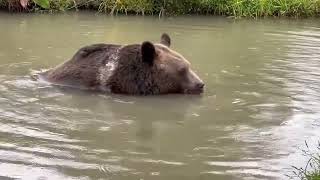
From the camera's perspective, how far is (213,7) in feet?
57.5

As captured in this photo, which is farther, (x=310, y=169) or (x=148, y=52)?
(x=148, y=52)

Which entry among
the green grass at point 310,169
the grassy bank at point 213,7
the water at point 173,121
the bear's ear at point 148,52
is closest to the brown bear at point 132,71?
the bear's ear at point 148,52

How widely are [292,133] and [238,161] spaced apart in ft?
3.61

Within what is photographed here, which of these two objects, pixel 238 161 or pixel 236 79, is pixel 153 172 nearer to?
pixel 238 161

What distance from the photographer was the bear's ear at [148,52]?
26.4 feet

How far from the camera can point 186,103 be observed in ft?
26.1

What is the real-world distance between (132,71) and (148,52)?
0.33 m

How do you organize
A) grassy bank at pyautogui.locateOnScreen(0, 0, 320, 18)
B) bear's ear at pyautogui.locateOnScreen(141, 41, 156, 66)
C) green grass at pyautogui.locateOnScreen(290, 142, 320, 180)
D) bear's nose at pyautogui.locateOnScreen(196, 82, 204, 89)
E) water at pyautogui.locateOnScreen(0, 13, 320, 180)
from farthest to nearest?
1. grassy bank at pyautogui.locateOnScreen(0, 0, 320, 18)
2. bear's nose at pyautogui.locateOnScreen(196, 82, 204, 89)
3. bear's ear at pyautogui.locateOnScreen(141, 41, 156, 66)
4. water at pyautogui.locateOnScreen(0, 13, 320, 180)
5. green grass at pyautogui.locateOnScreen(290, 142, 320, 180)

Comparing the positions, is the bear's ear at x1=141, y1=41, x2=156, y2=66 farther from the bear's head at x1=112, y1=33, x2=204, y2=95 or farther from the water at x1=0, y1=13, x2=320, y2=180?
the water at x1=0, y1=13, x2=320, y2=180

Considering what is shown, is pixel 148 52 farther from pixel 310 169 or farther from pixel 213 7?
pixel 213 7

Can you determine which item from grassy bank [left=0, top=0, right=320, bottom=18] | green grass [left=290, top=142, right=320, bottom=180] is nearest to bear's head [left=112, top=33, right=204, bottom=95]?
green grass [left=290, top=142, right=320, bottom=180]

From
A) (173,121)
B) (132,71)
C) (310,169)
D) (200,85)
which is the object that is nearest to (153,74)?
(132,71)

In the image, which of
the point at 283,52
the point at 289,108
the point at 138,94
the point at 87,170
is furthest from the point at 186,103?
the point at 283,52

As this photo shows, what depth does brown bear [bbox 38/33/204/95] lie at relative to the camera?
8242mm
